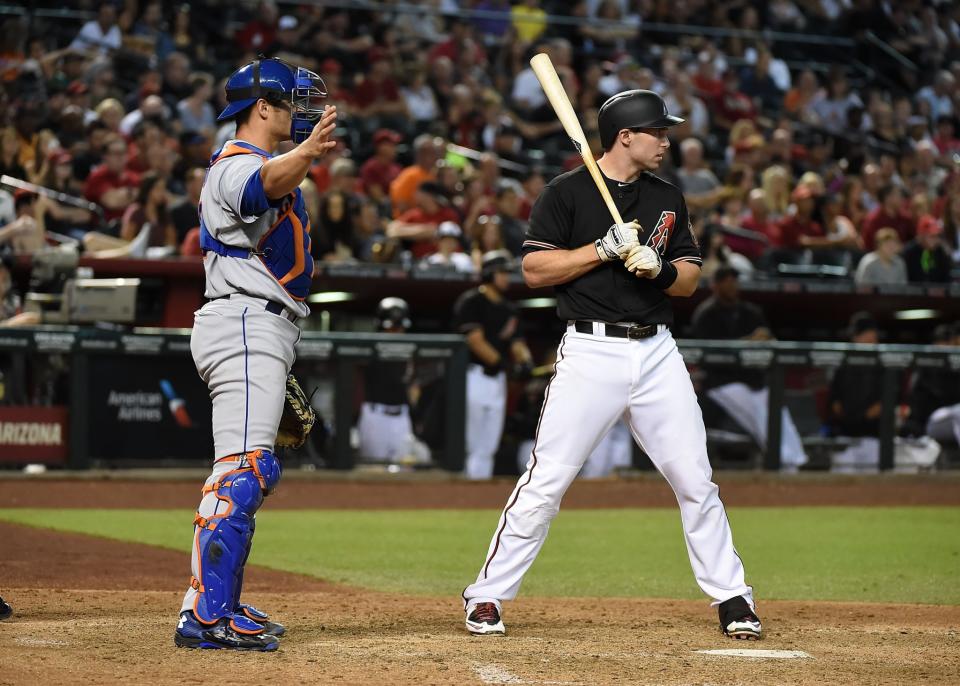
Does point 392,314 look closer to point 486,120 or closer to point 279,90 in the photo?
point 486,120

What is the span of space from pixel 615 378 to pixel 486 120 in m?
11.7

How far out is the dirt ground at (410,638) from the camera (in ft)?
14.1

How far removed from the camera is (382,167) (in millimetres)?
14750

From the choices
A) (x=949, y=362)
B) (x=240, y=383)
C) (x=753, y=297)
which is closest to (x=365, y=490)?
(x=753, y=297)

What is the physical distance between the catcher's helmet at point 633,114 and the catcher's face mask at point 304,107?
1093 millimetres

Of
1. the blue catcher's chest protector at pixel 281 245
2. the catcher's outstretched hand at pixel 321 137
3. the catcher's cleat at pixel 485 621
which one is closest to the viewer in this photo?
the catcher's outstretched hand at pixel 321 137

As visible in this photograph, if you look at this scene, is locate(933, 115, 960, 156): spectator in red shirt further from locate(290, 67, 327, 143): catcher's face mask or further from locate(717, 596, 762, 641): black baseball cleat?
locate(290, 67, 327, 143): catcher's face mask

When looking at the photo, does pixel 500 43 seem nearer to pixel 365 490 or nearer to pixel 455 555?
pixel 365 490

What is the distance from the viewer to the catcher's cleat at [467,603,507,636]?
5074 mm

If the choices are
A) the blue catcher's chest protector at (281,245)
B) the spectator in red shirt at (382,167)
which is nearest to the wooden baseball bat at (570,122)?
the blue catcher's chest protector at (281,245)

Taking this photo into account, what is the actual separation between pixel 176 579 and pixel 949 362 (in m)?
8.83

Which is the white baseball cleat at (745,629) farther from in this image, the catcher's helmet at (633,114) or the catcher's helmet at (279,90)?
the catcher's helmet at (279,90)

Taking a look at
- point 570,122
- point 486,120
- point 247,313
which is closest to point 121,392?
point 486,120

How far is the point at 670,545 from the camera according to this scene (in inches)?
351
